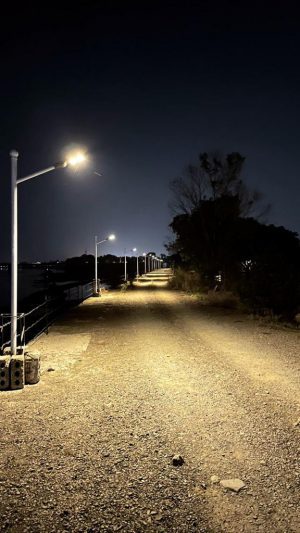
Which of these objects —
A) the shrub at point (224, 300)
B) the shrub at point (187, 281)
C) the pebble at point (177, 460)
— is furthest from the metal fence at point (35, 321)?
the shrub at point (224, 300)

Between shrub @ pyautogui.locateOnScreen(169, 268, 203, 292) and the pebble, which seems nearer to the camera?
the pebble

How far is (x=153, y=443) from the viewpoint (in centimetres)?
509

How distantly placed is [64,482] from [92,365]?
536 centimetres

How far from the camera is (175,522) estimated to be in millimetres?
3494

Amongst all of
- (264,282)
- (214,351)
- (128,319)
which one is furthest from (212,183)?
(214,351)

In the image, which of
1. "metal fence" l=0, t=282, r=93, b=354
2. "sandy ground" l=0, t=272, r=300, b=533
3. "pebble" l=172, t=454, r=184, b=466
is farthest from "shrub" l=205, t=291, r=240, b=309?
"pebble" l=172, t=454, r=184, b=466

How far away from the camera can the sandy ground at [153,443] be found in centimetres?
362

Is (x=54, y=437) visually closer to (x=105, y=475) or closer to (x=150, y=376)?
(x=105, y=475)

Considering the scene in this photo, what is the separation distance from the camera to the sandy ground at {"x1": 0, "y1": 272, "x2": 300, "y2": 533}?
3.62 meters

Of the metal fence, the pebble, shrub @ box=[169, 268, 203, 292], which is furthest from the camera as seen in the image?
shrub @ box=[169, 268, 203, 292]

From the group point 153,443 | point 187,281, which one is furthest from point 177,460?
point 187,281

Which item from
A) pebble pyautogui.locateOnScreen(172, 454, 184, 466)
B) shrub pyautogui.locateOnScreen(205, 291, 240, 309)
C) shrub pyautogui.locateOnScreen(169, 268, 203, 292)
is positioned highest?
shrub pyautogui.locateOnScreen(169, 268, 203, 292)

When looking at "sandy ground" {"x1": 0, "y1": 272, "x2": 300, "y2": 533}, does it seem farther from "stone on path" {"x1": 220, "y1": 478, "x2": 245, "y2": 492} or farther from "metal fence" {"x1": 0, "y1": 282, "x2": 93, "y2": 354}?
"metal fence" {"x1": 0, "y1": 282, "x2": 93, "y2": 354}

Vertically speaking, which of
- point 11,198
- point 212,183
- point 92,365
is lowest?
point 92,365
